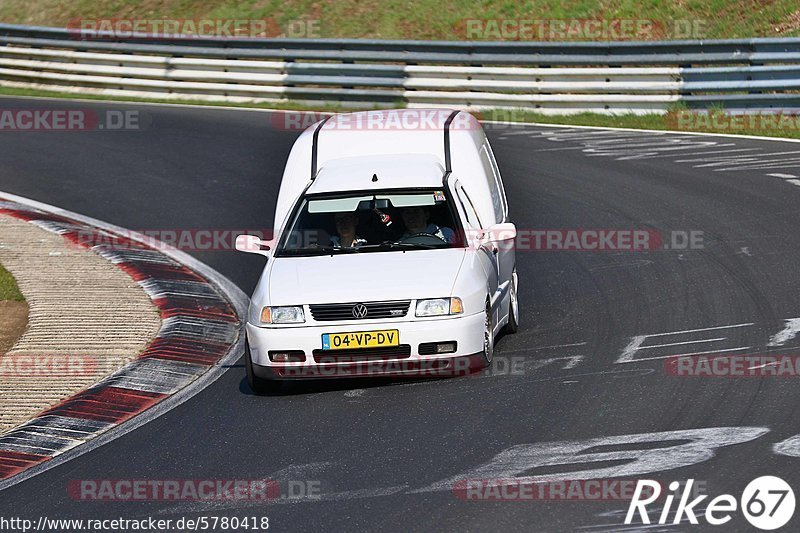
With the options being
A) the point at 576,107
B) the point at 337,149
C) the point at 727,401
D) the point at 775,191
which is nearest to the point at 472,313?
the point at 727,401

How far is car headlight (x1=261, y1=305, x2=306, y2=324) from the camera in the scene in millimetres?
9523

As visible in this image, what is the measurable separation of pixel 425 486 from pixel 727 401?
2397 millimetres

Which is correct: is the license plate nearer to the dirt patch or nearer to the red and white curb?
the red and white curb

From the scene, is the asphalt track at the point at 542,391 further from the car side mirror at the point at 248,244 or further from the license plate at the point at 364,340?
the car side mirror at the point at 248,244

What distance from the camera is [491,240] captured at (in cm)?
1052

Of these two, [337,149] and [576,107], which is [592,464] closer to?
[337,149]

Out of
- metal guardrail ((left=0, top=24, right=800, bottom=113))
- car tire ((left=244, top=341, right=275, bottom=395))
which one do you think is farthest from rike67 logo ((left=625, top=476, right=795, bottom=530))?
metal guardrail ((left=0, top=24, right=800, bottom=113))

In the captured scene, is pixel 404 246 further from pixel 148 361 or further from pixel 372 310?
pixel 148 361

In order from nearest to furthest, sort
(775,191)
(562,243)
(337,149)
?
1. (337,149)
2. (562,243)
3. (775,191)

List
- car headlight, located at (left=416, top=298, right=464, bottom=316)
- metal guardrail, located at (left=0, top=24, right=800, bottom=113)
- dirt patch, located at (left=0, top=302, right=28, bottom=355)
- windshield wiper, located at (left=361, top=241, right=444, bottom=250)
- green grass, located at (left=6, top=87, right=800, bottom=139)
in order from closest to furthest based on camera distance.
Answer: car headlight, located at (left=416, top=298, right=464, bottom=316)
windshield wiper, located at (left=361, top=241, right=444, bottom=250)
dirt patch, located at (left=0, top=302, right=28, bottom=355)
green grass, located at (left=6, top=87, right=800, bottom=139)
metal guardrail, located at (left=0, top=24, right=800, bottom=113)

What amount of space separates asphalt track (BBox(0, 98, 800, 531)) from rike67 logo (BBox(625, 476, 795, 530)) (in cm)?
9

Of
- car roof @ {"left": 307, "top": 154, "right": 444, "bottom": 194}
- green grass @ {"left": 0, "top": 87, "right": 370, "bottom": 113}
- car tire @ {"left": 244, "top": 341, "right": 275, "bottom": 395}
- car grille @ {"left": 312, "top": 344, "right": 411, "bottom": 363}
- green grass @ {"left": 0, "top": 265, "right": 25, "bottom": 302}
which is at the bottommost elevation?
car tire @ {"left": 244, "top": 341, "right": 275, "bottom": 395}

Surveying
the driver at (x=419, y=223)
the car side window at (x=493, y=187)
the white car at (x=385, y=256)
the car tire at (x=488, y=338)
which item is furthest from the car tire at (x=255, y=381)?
the car side window at (x=493, y=187)

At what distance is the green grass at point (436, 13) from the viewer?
1045 inches
